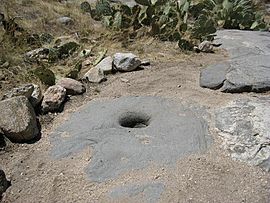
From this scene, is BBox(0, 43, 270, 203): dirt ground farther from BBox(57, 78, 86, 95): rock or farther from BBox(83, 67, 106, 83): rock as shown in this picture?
BBox(83, 67, 106, 83): rock

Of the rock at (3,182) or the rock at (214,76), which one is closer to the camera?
the rock at (3,182)

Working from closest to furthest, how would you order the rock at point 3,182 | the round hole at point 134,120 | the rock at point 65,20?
the rock at point 3,182 < the round hole at point 134,120 < the rock at point 65,20

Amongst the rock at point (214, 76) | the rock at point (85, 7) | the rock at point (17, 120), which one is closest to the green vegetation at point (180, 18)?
the rock at point (85, 7)

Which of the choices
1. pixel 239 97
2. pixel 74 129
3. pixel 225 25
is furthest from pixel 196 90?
pixel 225 25

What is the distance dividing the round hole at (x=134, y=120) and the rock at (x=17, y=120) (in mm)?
636

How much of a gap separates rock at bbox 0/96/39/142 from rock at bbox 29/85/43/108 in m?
0.22

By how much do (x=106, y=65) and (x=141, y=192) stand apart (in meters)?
1.72

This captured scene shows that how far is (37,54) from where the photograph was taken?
4094mm

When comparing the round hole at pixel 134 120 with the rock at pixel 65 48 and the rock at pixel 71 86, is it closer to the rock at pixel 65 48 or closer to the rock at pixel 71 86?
the rock at pixel 71 86

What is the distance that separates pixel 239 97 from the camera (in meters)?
3.22

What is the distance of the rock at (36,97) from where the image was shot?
3185 millimetres

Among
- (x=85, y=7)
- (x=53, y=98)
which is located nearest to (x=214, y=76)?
(x=53, y=98)

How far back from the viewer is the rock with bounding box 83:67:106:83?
12.1ft

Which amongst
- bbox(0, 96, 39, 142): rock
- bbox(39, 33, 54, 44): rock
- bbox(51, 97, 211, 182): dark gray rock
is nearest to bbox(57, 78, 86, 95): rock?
bbox(51, 97, 211, 182): dark gray rock
